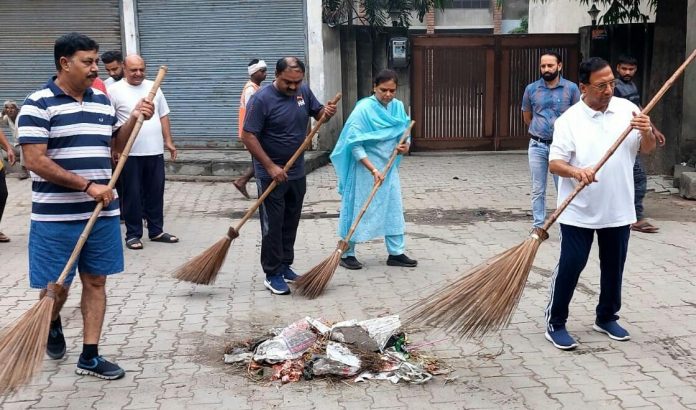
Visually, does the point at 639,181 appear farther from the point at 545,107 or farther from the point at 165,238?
the point at 165,238

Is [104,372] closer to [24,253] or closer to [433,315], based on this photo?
[433,315]

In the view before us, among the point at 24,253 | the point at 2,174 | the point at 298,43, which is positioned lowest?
the point at 24,253

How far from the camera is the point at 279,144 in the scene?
5.82 m

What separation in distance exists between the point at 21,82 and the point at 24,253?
6279 mm

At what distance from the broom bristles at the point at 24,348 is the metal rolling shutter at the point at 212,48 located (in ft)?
28.8

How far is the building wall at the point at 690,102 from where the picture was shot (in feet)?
34.9

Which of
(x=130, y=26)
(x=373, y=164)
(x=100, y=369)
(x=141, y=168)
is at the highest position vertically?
(x=130, y=26)

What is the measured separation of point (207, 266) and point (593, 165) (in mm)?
2811

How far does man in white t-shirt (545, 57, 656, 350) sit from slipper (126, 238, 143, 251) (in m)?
4.11

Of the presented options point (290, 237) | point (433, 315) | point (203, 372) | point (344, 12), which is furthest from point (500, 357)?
point (344, 12)

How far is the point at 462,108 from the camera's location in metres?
13.3

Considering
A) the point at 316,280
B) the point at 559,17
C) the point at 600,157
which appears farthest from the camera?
the point at 559,17

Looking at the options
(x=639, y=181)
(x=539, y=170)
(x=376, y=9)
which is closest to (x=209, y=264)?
(x=539, y=170)

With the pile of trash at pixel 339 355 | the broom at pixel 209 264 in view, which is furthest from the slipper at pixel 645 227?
the pile of trash at pixel 339 355
